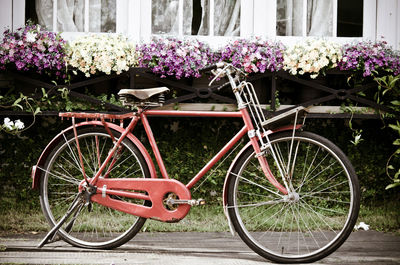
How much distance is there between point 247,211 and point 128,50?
6.16 ft

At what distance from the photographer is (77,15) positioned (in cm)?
491

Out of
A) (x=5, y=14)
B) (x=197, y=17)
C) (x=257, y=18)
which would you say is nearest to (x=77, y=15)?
(x=5, y=14)

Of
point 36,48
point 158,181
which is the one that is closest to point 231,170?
→ point 158,181

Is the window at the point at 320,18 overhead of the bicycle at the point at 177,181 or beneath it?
overhead

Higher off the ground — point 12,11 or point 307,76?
point 12,11

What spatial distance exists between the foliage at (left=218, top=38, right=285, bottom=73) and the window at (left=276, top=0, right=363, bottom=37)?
55 cm

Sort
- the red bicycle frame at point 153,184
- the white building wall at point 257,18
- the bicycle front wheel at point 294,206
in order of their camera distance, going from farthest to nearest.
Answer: the white building wall at point 257,18 → the red bicycle frame at point 153,184 → the bicycle front wheel at point 294,206

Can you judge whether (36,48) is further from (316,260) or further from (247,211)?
(316,260)

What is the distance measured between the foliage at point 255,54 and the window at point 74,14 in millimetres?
1257

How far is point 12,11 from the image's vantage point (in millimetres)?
4762

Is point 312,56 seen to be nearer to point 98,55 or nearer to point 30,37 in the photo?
point 98,55

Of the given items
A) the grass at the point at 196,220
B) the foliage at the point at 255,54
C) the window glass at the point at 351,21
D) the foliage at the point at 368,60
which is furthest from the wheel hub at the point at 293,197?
the window glass at the point at 351,21

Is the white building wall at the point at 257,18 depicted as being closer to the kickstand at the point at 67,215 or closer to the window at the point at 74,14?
the window at the point at 74,14

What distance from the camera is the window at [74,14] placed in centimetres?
486
